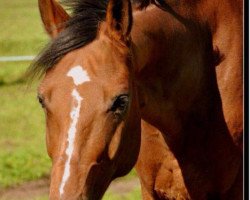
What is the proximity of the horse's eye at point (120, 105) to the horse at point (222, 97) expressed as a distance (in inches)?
35.3

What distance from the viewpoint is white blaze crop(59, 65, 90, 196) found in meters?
3.11

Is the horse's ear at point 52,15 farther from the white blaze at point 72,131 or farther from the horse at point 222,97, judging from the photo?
the horse at point 222,97

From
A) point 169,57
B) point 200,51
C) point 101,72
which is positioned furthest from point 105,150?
point 200,51

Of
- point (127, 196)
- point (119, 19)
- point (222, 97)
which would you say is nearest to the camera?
point (119, 19)

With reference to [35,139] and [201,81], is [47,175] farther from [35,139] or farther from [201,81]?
[201,81]

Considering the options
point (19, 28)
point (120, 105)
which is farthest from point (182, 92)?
point (19, 28)

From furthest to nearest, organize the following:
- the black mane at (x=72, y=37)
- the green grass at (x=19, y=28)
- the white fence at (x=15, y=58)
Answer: the green grass at (x=19, y=28) < the white fence at (x=15, y=58) < the black mane at (x=72, y=37)

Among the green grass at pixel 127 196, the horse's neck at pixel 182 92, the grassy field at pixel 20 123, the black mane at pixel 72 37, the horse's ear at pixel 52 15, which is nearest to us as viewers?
the black mane at pixel 72 37

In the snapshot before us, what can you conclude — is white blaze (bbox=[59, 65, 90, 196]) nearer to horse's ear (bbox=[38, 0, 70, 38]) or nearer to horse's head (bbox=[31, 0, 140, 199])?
horse's head (bbox=[31, 0, 140, 199])

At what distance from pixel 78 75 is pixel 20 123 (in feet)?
22.8

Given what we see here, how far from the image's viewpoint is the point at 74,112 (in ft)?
10.4

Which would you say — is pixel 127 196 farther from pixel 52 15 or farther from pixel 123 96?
pixel 123 96

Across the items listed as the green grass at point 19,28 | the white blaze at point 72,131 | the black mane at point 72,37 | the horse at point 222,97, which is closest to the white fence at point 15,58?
the green grass at point 19,28

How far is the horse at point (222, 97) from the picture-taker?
424cm
